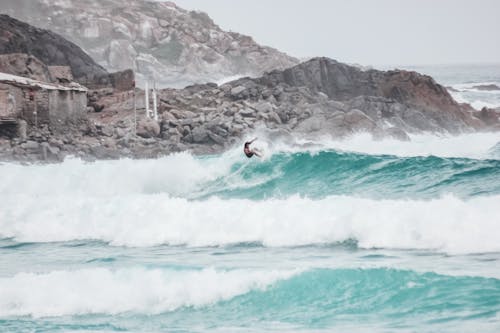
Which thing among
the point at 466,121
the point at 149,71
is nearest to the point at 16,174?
the point at 466,121

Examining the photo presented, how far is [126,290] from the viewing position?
1055 centimetres

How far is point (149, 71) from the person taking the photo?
104 m

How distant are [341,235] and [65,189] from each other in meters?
13.2

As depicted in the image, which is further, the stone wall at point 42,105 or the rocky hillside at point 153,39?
the rocky hillside at point 153,39

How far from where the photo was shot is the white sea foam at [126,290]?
10172 mm

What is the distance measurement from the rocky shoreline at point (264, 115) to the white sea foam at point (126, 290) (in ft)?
79.3

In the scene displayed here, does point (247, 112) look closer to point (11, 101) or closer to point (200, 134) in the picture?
point (200, 134)

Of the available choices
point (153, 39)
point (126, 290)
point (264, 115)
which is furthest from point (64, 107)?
point (153, 39)

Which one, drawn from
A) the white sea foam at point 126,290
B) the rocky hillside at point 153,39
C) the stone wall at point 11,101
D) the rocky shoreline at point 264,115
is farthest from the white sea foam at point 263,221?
the rocky hillside at point 153,39

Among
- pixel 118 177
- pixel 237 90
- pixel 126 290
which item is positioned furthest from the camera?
pixel 237 90

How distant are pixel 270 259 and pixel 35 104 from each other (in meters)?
26.5

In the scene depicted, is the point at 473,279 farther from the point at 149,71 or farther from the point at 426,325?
the point at 149,71

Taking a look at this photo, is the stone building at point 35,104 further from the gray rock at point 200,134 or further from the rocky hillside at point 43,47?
the rocky hillside at point 43,47

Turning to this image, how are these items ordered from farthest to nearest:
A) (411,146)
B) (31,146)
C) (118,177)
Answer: (411,146)
(31,146)
(118,177)
